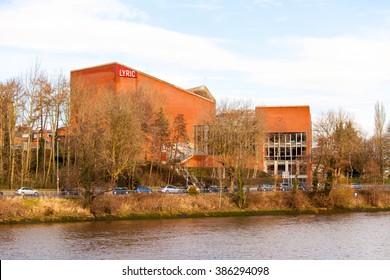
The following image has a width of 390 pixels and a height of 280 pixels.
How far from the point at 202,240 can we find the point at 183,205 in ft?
65.3

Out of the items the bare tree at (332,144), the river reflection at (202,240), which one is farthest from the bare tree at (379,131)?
the river reflection at (202,240)

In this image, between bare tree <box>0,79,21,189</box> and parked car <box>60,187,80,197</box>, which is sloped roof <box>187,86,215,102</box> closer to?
bare tree <box>0,79,21,189</box>

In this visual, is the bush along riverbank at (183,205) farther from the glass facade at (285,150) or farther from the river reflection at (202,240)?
the glass facade at (285,150)

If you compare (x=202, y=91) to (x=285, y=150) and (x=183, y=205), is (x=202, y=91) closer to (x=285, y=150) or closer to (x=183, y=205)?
(x=285, y=150)

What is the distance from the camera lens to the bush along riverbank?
5134cm

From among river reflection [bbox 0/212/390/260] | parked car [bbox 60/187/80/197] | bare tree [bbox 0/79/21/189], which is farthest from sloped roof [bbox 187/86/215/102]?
river reflection [bbox 0/212/390/260]

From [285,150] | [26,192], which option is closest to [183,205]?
[26,192]

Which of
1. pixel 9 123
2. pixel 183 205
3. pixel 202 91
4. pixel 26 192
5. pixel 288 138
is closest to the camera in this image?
pixel 26 192

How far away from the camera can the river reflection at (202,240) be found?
3459cm

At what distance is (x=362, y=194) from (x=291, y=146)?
3555 centimetres

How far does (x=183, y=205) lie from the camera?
199ft

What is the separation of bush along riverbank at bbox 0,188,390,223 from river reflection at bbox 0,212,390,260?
2407 mm

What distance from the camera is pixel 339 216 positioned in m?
61.9
